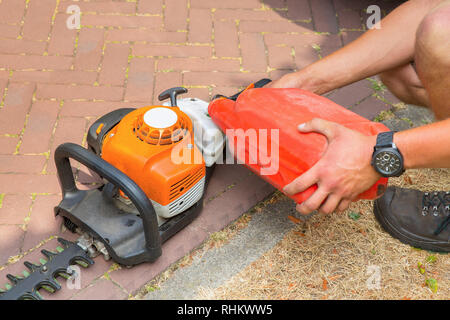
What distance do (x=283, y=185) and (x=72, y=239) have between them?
1034 millimetres

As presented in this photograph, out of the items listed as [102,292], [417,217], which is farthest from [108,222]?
[417,217]

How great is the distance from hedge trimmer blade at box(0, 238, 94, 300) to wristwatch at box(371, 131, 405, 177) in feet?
4.20

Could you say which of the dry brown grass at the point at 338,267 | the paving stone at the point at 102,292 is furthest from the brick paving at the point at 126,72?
the dry brown grass at the point at 338,267

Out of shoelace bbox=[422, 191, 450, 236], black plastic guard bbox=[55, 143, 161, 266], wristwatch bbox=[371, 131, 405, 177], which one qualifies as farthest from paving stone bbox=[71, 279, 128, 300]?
shoelace bbox=[422, 191, 450, 236]

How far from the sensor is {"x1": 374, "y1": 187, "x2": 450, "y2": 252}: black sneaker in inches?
98.9

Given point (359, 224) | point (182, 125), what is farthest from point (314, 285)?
point (182, 125)

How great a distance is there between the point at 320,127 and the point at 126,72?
5.42 ft

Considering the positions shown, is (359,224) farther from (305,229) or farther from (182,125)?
(182,125)

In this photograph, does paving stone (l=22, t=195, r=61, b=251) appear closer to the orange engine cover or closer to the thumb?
the orange engine cover

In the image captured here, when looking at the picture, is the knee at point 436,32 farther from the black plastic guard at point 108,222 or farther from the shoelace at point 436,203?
the black plastic guard at point 108,222

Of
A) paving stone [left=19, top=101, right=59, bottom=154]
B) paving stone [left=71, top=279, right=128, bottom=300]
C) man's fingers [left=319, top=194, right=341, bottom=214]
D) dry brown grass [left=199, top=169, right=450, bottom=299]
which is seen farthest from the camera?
paving stone [left=19, top=101, right=59, bottom=154]

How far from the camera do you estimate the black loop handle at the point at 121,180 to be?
6.45ft

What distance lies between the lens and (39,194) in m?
2.60

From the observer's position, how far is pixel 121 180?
1962 mm
